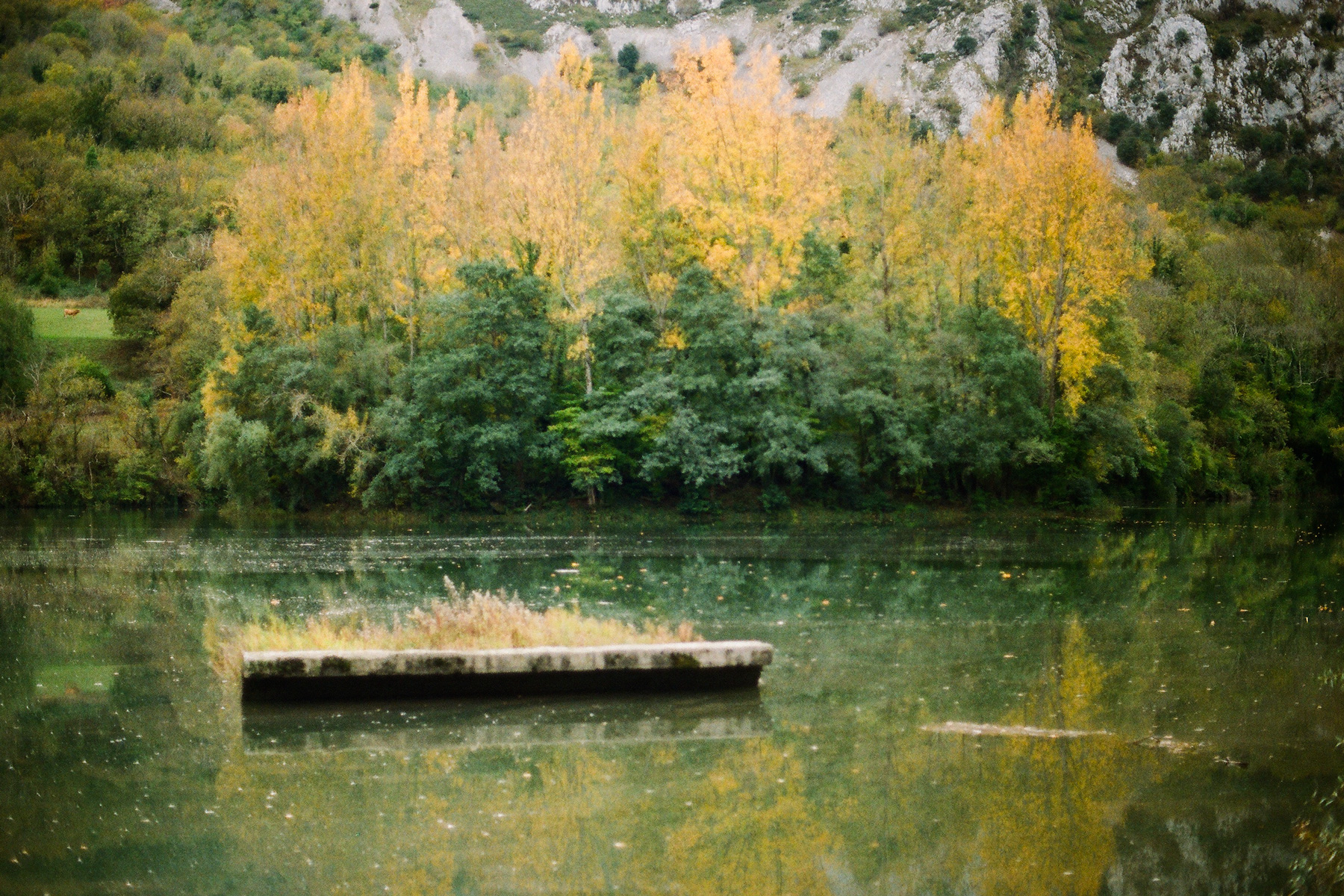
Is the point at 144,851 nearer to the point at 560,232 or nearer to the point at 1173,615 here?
the point at 1173,615

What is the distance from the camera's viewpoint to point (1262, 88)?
115312 millimetres

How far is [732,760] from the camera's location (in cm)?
1039

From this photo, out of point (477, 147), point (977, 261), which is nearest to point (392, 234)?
point (477, 147)

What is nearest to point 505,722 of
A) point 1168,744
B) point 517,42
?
point 1168,744

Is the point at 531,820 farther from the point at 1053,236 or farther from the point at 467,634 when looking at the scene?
the point at 1053,236

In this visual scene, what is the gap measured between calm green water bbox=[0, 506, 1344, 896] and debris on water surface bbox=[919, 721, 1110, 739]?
16 centimetres

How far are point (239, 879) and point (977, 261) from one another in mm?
44030

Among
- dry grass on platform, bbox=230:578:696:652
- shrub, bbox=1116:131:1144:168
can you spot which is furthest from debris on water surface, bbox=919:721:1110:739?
shrub, bbox=1116:131:1144:168

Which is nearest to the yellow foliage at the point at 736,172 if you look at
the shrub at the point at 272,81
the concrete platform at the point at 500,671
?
the concrete platform at the point at 500,671

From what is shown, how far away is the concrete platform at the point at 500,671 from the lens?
12375 millimetres

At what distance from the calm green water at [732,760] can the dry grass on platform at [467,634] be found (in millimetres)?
877

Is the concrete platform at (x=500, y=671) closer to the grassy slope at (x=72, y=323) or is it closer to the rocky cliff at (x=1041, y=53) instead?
the grassy slope at (x=72, y=323)

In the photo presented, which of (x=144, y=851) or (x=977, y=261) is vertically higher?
(x=977, y=261)

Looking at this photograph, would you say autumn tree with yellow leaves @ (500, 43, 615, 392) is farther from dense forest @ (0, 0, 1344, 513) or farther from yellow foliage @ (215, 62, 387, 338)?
yellow foliage @ (215, 62, 387, 338)
